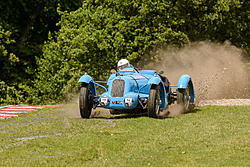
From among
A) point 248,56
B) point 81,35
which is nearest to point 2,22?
point 81,35

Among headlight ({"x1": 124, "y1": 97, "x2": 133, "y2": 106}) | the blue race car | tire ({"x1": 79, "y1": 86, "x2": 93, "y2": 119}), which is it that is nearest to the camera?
headlight ({"x1": 124, "y1": 97, "x2": 133, "y2": 106})

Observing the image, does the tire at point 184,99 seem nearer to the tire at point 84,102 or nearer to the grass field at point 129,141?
the grass field at point 129,141

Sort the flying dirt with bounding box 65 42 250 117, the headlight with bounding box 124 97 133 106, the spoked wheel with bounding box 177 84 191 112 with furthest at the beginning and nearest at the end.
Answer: the flying dirt with bounding box 65 42 250 117 → the spoked wheel with bounding box 177 84 191 112 → the headlight with bounding box 124 97 133 106

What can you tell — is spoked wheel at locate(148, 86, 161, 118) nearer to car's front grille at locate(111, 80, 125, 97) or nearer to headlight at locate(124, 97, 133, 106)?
headlight at locate(124, 97, 133, 106)

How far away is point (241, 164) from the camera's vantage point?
25.4 ft

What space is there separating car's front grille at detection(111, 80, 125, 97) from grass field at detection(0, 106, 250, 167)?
74 centimetres

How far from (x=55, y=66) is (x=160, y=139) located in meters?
15.7

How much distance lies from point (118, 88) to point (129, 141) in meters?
3.93

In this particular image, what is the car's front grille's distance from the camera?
13.7 metres

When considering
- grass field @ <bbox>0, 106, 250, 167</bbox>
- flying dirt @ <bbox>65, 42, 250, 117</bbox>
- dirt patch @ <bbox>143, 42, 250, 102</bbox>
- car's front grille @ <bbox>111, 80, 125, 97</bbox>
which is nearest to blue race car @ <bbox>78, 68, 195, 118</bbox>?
car's front grille @ <bbox>111, 80, 125, 97</bbox>

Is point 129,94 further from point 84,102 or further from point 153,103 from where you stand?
point 84,102

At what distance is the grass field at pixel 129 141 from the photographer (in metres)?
8.29

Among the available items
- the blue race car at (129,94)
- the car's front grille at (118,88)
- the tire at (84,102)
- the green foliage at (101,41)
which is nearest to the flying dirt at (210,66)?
the green foliage at (101,41)

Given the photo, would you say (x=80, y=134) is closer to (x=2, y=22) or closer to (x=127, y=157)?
(x=127, y=157)
